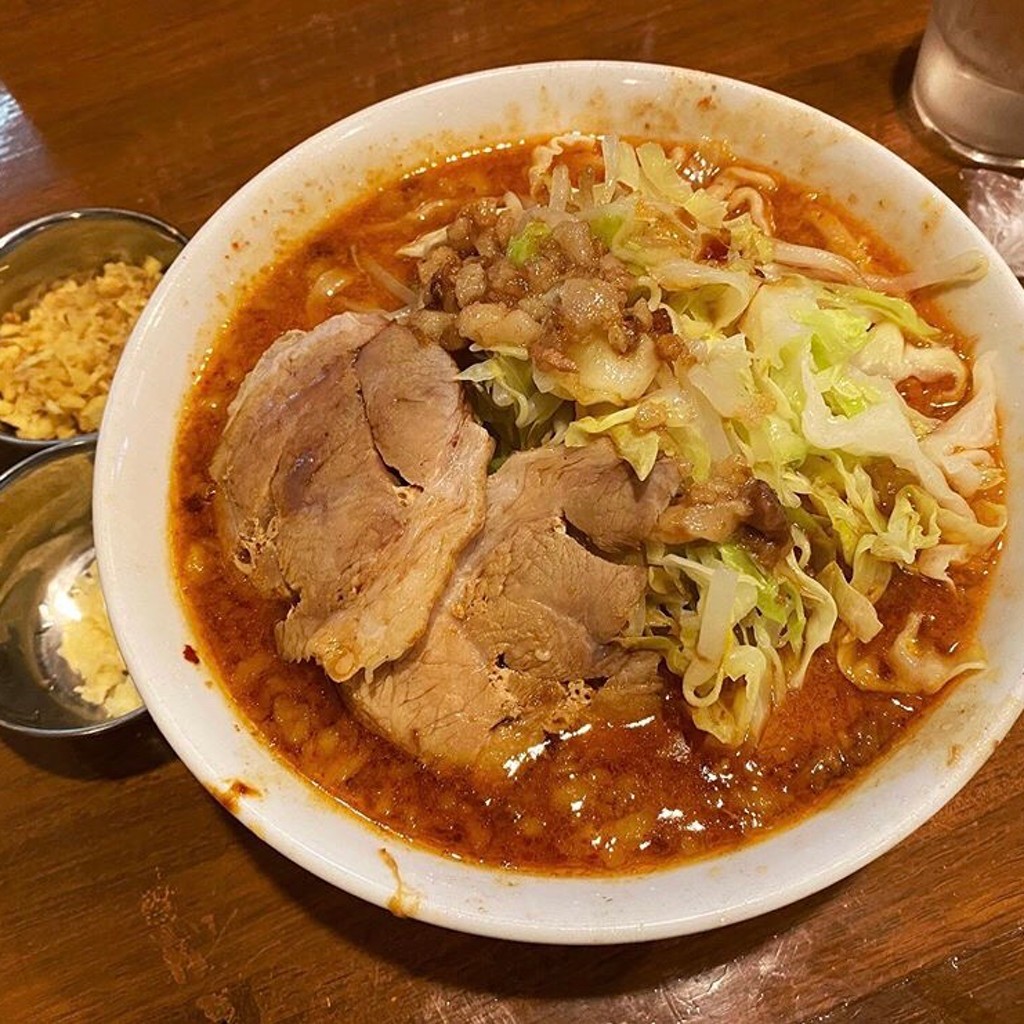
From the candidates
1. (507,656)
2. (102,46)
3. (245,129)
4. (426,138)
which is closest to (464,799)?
(507,656)

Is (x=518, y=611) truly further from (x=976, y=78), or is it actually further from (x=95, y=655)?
(x=976, y=78)

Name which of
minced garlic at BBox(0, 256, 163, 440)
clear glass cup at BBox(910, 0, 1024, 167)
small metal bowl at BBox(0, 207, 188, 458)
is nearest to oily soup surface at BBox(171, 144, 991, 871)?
minced garlic at BBox(0, 256, 163, 440)

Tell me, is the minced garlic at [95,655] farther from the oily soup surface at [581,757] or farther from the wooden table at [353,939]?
the oily soup surface at [581,757]

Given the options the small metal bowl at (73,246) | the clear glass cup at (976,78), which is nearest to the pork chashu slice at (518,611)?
the small metal bowl at (73,246)

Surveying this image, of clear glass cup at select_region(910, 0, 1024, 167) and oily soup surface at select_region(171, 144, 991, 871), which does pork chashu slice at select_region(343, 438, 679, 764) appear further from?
clear glass cup at select_region(910, 0, 1024, 167)

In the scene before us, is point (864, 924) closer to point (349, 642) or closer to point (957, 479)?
point (957, 479)

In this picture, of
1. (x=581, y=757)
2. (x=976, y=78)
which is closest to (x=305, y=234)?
(x=581, y=757)
